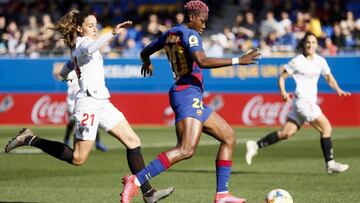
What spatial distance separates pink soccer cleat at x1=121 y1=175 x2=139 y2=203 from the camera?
440 inches

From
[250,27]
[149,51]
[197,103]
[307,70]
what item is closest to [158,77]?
[250,27]

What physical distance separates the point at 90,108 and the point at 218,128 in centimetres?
155

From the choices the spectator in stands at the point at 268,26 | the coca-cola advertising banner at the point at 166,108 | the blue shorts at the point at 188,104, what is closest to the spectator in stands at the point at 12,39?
the coca-cola advertising banner at the point at 166,108

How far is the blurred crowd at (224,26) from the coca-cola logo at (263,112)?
2291 mm

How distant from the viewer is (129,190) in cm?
1123

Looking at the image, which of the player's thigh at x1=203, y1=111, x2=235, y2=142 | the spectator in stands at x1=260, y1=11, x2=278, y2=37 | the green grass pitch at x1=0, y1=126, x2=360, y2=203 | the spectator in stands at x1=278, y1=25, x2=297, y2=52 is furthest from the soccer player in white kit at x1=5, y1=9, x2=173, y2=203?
the spectator in stands at x1=260, y1=11, x2=278, y2=37

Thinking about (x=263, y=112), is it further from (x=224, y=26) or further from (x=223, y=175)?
(x=223, y=175)

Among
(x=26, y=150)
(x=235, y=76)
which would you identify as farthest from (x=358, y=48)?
(x=26, y=150)

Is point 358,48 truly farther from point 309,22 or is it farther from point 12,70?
point 12,70

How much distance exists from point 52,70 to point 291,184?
20.1 metres

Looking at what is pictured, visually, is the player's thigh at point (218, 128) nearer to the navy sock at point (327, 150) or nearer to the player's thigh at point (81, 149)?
the player's thigh at point (81, 149)

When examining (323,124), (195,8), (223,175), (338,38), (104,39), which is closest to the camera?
(104,39)

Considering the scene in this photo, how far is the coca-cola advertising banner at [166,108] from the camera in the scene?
96.8 ft

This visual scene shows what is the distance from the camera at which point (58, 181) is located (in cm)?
1521
